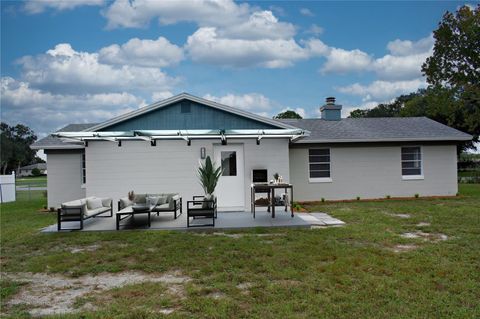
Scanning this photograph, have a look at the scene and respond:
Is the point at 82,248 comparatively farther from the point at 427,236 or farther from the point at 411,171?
the point at 411,171

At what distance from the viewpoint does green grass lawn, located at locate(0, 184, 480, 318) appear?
419cm

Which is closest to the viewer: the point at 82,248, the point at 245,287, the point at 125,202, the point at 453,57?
the point at 245,287

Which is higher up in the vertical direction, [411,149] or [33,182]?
[411,149]

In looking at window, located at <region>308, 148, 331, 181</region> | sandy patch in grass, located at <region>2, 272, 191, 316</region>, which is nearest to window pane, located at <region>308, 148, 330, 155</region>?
window, located at <region>308, 148, 331, 181</region>

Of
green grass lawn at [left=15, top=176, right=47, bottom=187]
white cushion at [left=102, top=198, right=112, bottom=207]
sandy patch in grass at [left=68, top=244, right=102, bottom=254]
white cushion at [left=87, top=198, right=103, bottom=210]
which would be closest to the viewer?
sandy patch in grass at [left=68, top=244, right=102, bottom=254]

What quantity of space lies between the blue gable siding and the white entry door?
839 mm

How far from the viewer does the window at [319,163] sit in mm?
15555

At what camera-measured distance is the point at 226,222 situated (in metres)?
9.98

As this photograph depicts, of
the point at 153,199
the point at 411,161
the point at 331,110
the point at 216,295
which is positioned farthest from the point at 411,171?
the point at 216,295

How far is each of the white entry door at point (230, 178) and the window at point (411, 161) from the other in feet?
26.6

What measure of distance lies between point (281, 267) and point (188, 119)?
7970mm

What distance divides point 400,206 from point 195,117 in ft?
26.5

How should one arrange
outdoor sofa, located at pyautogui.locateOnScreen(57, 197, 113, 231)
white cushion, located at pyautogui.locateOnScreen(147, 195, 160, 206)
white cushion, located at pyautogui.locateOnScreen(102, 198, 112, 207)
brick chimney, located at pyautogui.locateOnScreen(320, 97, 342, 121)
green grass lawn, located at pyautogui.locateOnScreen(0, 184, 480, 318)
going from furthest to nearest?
brick chimney, located at pyautogui.locateOnScreen(320, 97, 342, 121) → white cushion, located at pyautogui.locateOnScreen(102, 198, 112, 207) → white cushion, located at pyautogui.locateOnScreen(147, 195, 160, 206) → outdoor sofa, located at pyautogui.locateOnScreen(57, 197, 113, 231) → green grass lawn, located at pyautogui.locateOnScreen(0, 184, 480, 318)

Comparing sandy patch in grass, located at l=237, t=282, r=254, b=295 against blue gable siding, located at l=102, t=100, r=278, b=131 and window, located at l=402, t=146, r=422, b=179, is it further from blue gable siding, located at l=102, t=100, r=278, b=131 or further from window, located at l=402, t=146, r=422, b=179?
window, located at l=402, t=146, r=422, b=179
